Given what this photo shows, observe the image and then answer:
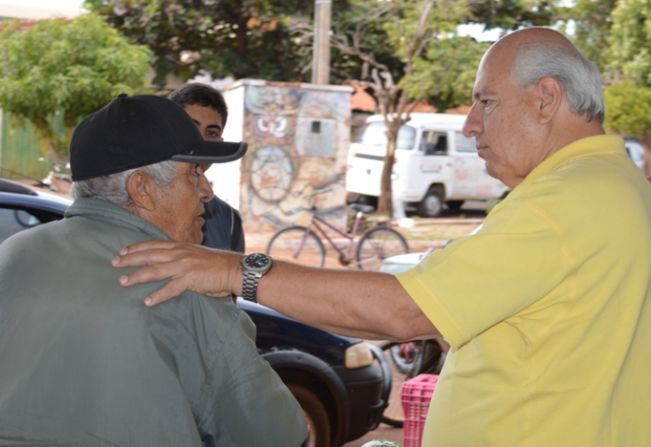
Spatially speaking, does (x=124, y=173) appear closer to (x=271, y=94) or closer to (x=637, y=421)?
(x=637, y=421)

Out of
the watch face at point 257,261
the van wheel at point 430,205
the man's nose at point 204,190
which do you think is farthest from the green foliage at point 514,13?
the watch face at point 257,261

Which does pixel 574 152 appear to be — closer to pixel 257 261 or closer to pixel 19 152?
pixel 257 261

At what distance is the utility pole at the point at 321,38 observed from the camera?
17.5 metres

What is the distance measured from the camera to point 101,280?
6.87ft

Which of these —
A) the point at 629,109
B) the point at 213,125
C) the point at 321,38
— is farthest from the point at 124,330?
the point at 321,38

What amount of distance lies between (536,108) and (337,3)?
64.3 feet

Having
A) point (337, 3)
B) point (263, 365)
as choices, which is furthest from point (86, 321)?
point (337, 3)

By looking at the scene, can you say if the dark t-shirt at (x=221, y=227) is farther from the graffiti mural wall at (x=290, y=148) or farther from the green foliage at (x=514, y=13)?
the green foliage at (x=514, y=13)

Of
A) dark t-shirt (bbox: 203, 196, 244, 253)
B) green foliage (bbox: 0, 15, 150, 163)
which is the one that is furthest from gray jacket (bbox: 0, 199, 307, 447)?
green foliage (bbox: 0, 15, 150, 163)

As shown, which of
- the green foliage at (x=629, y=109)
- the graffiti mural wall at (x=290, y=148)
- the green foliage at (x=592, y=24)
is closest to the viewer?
the green foliage at (x=629, y=109)

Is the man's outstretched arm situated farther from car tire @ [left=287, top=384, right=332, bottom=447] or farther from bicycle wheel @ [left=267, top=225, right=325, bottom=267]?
bicycle wheel @ [left=267, top=225, right=325, bottom=267]

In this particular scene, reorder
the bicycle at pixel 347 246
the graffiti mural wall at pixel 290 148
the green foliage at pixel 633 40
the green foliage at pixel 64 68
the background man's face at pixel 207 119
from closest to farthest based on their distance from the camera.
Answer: the background man's face at pixel 207 119, the bicycle at pixel 347 246, the green foliage at pixel 64 68, the graffiti mural wall at pixel 290 148, the green foliage at pixel 633 40

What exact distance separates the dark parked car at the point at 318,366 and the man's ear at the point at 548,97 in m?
3.55

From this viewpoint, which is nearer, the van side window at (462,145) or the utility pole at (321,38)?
the utility pole at (321,38)
